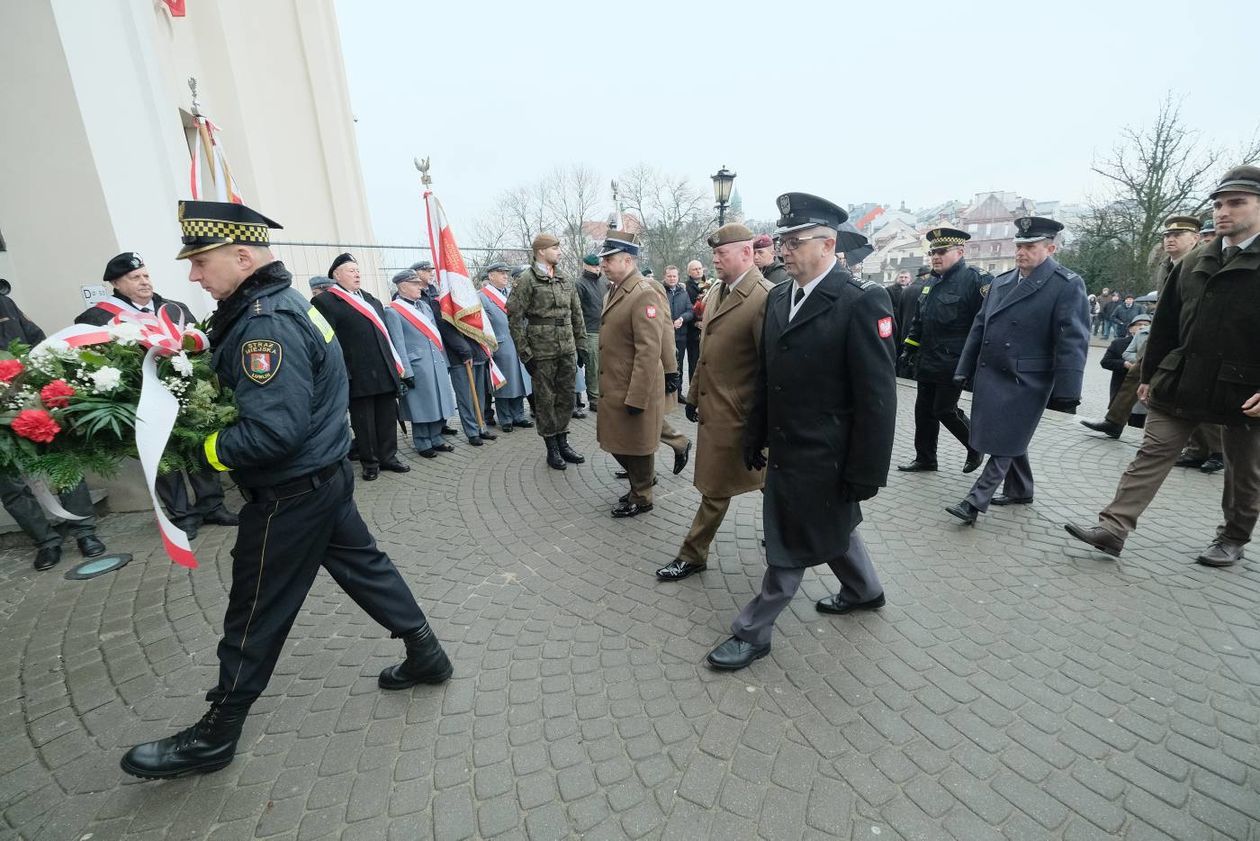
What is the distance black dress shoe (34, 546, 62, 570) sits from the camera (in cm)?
434

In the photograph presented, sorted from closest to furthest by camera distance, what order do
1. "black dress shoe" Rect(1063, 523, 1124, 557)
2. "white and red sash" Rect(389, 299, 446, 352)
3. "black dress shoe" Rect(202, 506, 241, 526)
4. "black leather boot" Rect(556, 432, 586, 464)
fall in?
1. "black dress shoe" Rect(1063, 523, 1124, 557)
2. "black dress shoe" Rect(202, 506, 241, 526)
3. "black leather boot" Rect(556, 432, 586, 464)
4. "white and red sash" Rect(389, 299, 446, 352)

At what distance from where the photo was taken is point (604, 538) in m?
4.54

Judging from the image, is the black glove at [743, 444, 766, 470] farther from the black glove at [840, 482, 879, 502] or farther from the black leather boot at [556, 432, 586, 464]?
the black leather boot at [556, 432, 586, 464]

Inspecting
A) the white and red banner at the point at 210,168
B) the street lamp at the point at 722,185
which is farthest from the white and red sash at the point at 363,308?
the street lamp at the point at 722,185

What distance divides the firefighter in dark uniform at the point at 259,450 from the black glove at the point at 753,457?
211cm

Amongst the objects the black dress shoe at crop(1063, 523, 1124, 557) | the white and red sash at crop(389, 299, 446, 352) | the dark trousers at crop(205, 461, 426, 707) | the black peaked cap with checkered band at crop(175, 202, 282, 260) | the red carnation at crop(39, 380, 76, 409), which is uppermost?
the black peaked cap with checkered band at crop(175, 202, 282, 260)

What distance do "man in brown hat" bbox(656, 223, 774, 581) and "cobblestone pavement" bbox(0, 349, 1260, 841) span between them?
0.77m

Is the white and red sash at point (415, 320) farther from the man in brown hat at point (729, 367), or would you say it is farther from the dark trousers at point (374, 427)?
the man in brown hat at point (729, 367)

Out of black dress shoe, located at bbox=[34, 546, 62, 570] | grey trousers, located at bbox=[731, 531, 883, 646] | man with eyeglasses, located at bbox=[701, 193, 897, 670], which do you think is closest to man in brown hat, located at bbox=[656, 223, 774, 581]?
man with eyeglasses, located at bbox=[701, 193, 897, 670]

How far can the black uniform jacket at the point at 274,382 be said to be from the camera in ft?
7.06

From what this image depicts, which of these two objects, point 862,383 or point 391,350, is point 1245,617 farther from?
point 391,350

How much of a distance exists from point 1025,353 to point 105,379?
5.56 meters

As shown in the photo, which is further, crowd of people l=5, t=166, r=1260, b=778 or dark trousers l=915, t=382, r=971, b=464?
dark trousers l=915, t=382, r=971, b=464

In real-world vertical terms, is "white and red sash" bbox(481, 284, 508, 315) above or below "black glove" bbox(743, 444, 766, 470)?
above
